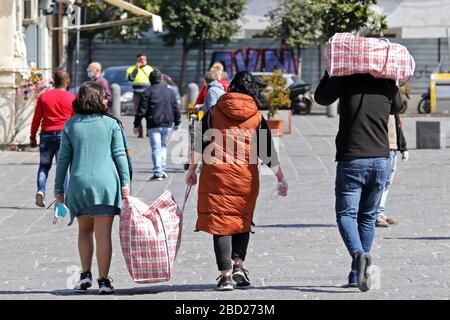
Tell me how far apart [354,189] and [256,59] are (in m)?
37.2

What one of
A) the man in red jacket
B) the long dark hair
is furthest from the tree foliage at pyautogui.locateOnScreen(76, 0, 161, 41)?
the long dark hair

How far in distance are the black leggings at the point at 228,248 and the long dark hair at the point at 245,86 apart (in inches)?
38.3

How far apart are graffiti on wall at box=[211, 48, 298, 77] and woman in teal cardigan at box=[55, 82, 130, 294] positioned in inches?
1435

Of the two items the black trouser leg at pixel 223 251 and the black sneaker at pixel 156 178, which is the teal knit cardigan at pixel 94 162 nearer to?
the black trouser leg at pixel 223 251

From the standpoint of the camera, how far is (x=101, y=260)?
9781 mm

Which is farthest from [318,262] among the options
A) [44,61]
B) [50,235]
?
[44,61]

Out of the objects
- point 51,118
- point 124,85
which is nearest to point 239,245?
point 51,118

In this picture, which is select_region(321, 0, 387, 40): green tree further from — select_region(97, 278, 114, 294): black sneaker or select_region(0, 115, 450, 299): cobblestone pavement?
select_region(97, 278, 114, 294): black sneaker

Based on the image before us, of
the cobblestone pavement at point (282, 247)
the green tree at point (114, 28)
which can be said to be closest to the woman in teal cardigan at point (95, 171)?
the cobblestone pavement at point (282, 247)

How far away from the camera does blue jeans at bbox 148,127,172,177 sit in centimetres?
1936

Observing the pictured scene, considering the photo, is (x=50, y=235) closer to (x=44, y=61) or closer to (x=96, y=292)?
(x=96, y=292)

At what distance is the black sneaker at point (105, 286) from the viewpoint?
9.64 metres

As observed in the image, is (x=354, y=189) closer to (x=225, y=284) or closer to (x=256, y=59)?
(x=225, y=284)

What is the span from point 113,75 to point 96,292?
28.9 metres
